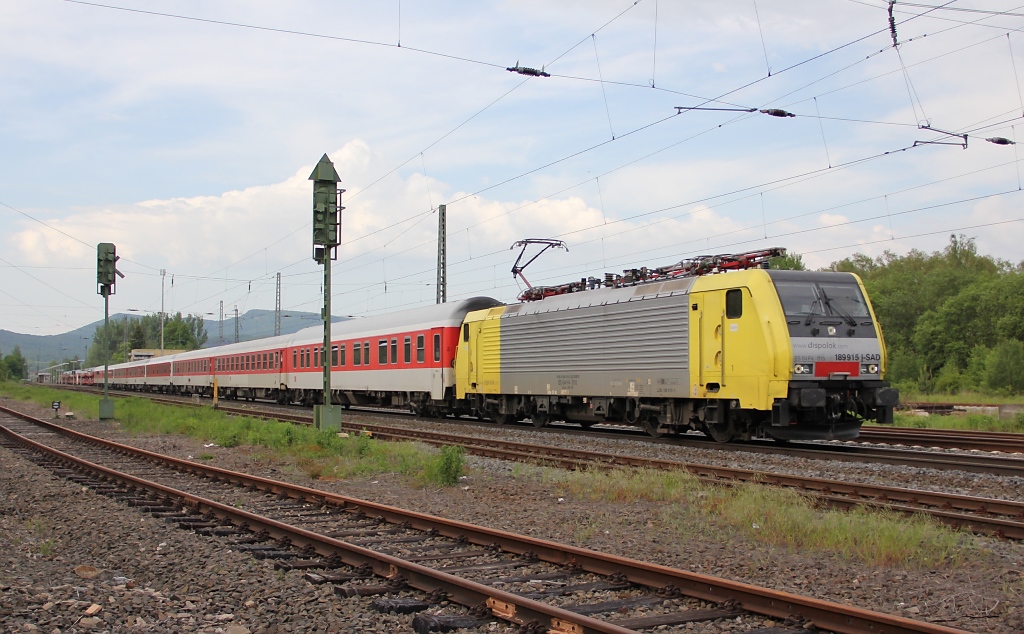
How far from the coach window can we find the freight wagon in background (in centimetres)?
3

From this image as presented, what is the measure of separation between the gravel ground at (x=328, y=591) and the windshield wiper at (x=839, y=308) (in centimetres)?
360

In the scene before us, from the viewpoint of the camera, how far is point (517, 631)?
545 cm

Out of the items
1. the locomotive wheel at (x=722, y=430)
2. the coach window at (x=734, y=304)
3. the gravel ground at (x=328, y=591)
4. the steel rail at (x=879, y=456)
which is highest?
the coach window at (x=734, y=304)

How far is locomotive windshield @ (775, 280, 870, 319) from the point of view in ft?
48.3

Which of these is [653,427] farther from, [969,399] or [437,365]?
[969,399]

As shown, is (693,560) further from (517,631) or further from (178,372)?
(178,372)

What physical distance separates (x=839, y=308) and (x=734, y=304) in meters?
1.81

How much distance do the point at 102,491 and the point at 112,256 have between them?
54.2ft

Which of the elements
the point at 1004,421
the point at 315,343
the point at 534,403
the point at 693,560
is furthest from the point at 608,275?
the point at 315,343

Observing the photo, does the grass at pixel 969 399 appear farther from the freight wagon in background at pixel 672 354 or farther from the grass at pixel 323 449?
the grass at pixel 323 449

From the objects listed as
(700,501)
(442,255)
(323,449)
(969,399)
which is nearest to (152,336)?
(442,255)

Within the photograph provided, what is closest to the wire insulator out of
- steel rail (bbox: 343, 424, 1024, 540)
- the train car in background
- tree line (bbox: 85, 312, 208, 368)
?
steel rail (bbox: 343, 424, 1024, 540)

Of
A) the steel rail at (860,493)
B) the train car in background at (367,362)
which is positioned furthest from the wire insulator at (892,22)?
the train car in background at (367,362)

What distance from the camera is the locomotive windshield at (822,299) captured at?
580 inches
